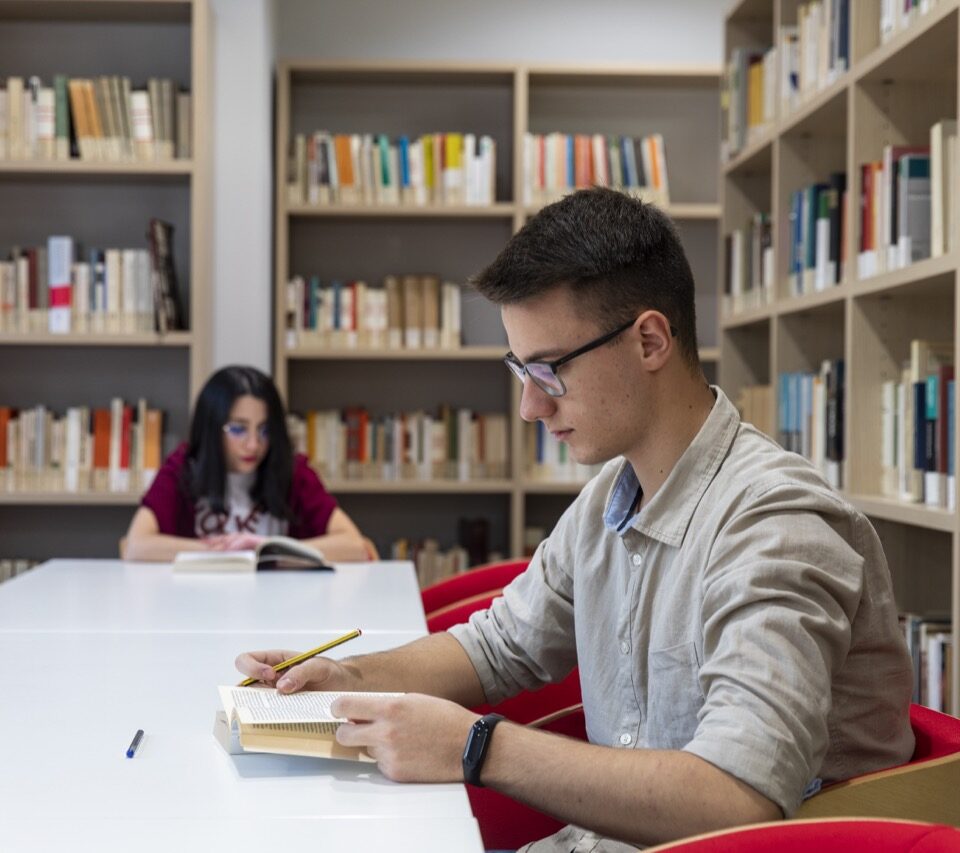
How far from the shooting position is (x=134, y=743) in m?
1.30

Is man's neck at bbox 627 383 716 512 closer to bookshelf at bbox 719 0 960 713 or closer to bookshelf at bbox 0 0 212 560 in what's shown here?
bookshelf at bbox 719 0 960 713

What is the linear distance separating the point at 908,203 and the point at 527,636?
1539 mm

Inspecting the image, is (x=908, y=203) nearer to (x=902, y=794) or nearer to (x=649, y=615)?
(x=649, y=615)

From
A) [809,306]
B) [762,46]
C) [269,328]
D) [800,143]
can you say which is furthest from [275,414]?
[762,46]

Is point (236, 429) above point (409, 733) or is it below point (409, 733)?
above

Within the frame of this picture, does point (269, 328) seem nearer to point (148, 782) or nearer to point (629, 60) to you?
point (629, 60)

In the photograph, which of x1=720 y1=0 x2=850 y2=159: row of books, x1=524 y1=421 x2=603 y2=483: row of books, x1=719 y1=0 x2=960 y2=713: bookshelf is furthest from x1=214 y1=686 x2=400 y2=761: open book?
x1=524 y1=421 x2=603 y2=483: row of books

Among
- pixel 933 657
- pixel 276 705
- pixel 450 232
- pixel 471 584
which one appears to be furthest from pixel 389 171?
pixel 276 705

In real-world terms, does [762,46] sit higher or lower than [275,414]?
higher

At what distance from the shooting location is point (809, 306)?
3154mm

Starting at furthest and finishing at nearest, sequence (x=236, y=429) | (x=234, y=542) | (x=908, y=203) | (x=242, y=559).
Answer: (x=236, y=429), (x=234, y=542), (x=242, y=559), (x=908, y=203)

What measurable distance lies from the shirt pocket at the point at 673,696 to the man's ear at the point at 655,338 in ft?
1.03

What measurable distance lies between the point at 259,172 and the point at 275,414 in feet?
4.34

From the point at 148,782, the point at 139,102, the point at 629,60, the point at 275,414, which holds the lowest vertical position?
the point at 148,782
